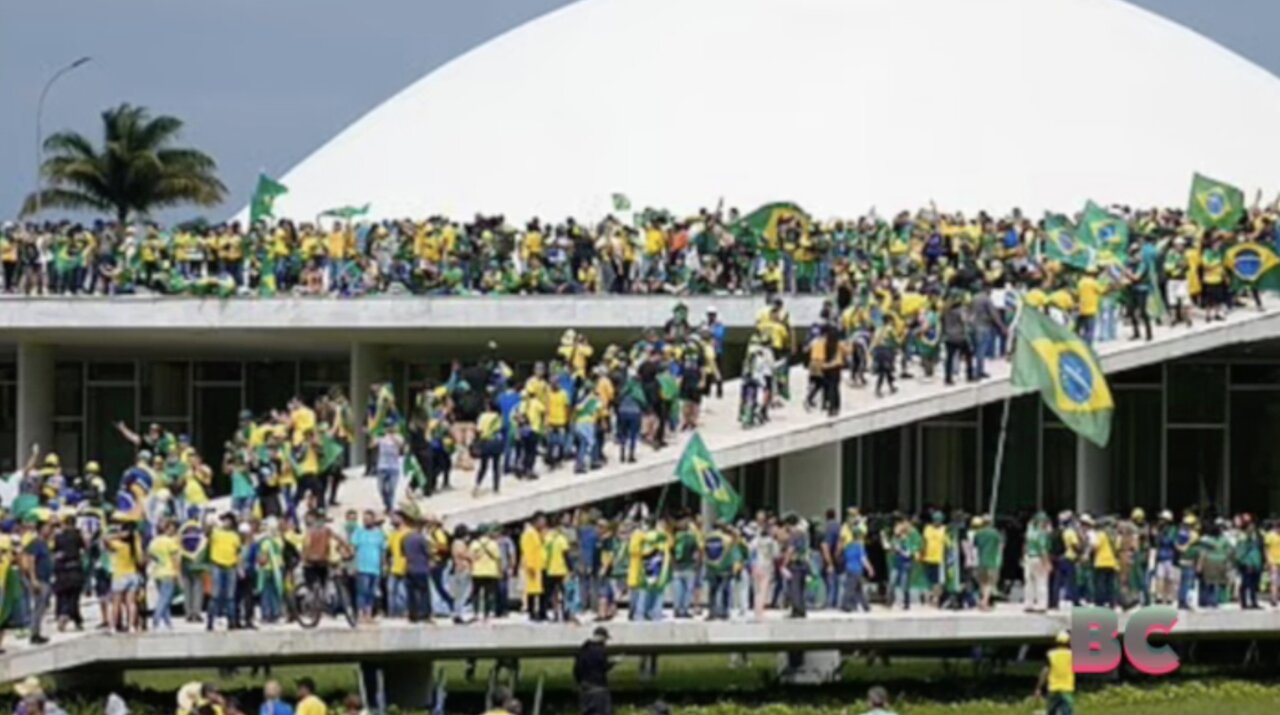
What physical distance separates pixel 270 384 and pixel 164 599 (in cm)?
2025

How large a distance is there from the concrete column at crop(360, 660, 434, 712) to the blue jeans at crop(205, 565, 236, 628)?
2.78 meters

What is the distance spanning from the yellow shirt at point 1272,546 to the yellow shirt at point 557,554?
752 centimetres

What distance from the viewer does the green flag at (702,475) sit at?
33.2 meters

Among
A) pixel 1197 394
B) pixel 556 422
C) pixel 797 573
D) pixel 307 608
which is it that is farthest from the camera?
pixel 1197 394

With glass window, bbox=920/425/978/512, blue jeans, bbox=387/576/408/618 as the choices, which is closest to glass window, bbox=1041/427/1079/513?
glass window, bbox=920/425/978/512

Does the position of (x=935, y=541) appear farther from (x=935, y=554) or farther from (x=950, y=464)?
(x=950, y=464)

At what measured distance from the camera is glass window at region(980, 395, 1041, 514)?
46.7 meters

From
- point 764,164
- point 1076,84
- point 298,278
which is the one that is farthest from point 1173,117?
point 298,278

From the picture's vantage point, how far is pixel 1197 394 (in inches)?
1833

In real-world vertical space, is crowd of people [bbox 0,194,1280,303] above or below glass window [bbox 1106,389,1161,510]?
above

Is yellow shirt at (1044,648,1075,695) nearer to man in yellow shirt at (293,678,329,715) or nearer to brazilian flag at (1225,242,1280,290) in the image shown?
man in yellow shirt at (293,678,329,715)

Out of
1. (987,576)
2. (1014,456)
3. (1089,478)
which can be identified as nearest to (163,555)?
(987,576)

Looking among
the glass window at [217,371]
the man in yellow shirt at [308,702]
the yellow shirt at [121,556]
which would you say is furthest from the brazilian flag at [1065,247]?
the man in yellow shirt at [308,702]

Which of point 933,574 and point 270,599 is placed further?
point 933,574
